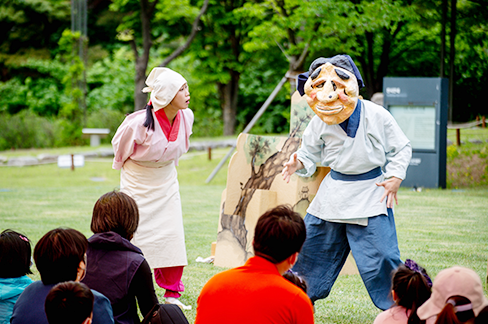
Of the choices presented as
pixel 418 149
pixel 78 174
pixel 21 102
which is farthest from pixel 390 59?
pixel 21 102

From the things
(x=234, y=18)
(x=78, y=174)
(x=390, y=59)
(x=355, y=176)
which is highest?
(x=234, y=18)

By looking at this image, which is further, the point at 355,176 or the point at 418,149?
the point at 418,149

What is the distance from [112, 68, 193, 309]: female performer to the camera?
166 inches

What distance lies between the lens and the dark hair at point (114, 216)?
2.89 metres

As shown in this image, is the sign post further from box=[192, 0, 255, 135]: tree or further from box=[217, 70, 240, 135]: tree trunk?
box=[217, 70, 240, 135]: tree trunk

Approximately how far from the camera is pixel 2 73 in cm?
2839

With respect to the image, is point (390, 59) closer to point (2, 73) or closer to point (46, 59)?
point (46, 59)

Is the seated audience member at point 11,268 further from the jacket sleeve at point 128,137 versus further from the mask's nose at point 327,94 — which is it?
the mask's nose at point 327,94

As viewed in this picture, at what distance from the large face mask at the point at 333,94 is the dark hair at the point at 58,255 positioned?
6.01 ft

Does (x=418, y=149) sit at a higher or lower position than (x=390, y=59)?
lower

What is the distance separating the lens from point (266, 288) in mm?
2189

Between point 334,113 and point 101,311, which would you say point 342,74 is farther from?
point 101,311

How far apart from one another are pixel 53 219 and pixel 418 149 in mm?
7201

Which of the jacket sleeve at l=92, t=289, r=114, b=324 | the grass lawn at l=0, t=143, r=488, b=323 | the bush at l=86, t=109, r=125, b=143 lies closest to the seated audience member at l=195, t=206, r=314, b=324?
the jacket sleeve at l=92, t=289, r=114, b=324
